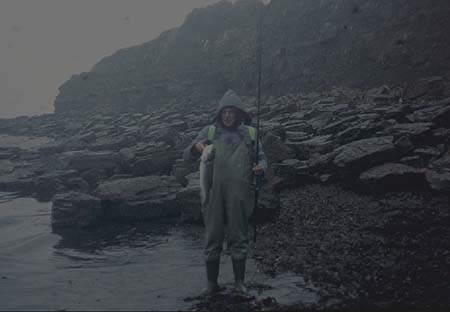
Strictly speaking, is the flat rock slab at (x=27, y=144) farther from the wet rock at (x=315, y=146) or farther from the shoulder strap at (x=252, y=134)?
the shoulder strap at (x=252, y=134)

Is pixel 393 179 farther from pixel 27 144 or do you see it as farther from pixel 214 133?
pixel 27 144

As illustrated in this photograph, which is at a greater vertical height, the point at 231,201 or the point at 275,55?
the point at 275,55

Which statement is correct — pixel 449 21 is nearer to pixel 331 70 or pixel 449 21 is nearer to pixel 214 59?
pixel 331 70

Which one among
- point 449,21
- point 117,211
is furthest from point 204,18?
point 117,211

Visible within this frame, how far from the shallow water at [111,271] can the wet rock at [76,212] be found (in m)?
0.32

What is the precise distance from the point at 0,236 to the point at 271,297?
6724mm


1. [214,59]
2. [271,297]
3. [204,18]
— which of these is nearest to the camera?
[271,297]

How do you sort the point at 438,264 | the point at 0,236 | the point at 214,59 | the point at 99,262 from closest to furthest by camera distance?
the point at 438,264 < the point at 99,262 < the point at 0,236 < the point at 214,59

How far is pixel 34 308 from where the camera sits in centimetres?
484

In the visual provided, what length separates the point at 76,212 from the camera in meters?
8.84

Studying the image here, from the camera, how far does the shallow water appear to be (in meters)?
Answer: 4.88

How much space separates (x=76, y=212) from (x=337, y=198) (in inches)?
214

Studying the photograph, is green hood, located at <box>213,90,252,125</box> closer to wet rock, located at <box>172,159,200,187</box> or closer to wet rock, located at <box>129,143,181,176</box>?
wet rock, located at <box>172,159,200,187</box>

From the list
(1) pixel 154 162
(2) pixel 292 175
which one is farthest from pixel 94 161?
(2) pixel 292 175
